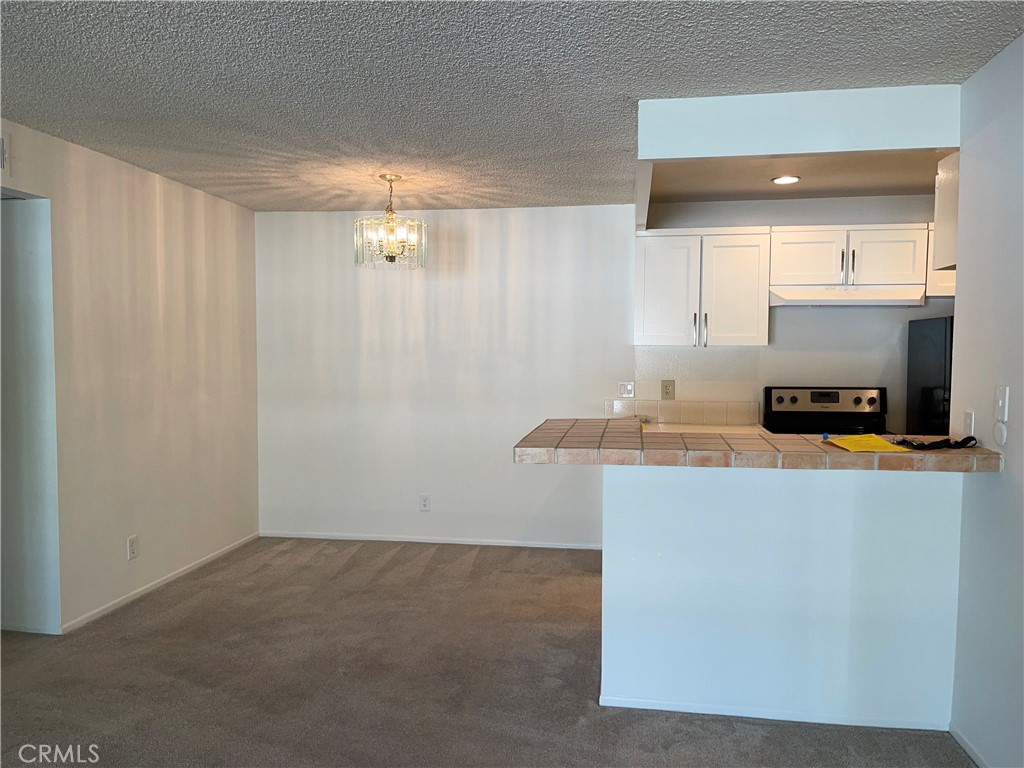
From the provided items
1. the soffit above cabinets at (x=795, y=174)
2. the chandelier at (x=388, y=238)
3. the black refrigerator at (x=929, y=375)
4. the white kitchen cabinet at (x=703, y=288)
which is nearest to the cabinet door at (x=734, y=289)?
the white kitchen cabinet at (x=703, y=288)

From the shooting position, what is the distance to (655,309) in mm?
4070

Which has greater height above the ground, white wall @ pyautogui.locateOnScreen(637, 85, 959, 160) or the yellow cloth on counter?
white wall @ pyautogui.locateOnScreen(637, 85, 959, 160)

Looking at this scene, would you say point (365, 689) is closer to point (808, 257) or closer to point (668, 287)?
point (668, 287)

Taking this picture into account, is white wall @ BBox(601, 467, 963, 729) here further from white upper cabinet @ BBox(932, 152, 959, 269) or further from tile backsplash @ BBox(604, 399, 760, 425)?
tile backsplash @ BBox(604, 399, 760, 425)

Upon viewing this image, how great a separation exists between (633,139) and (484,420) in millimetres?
2173

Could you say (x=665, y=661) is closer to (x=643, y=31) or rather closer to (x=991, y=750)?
(x=991, y=750)

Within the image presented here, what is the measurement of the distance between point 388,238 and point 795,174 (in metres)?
2.17

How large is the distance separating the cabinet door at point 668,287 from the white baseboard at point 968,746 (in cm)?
228

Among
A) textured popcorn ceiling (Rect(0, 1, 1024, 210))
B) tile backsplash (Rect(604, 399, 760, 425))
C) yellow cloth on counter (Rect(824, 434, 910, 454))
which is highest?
textured popcorn ceiling (Rect(0, 1, 1024, 210))

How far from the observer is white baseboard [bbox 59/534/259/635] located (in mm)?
3186

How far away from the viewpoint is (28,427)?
3074 mm

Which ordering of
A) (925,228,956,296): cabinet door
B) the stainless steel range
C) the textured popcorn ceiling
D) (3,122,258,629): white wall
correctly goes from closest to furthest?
the textured popcorn ceiling, (3,122,258,629): white wall, (925,228,956,296): cabinet door, the stainless steel range

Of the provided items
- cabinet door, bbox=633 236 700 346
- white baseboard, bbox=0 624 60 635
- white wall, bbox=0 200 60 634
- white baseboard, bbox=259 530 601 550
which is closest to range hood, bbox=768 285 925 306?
cabinet door, bbox=633 236 700 346

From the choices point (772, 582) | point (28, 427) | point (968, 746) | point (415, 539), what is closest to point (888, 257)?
point (772, 582)
